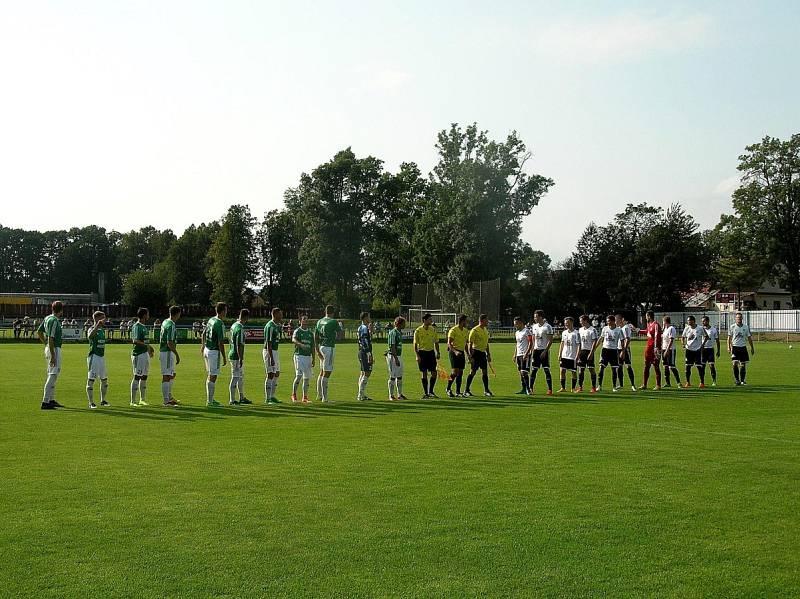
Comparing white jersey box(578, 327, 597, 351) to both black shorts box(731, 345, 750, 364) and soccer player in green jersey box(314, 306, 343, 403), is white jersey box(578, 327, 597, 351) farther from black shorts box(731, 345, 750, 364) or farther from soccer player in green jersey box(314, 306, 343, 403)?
soccer player in green jersey box(314, 306, 343, 403)

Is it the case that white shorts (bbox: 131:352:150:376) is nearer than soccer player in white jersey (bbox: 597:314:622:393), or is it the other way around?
white shorts (bbox: 131:352:150:376)

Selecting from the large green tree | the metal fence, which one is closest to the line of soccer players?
the metal fence

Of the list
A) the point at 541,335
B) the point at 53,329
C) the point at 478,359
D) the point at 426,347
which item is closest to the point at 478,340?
the point at 478,359

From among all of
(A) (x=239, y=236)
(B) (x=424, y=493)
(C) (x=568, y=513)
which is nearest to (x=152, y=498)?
(B) (x=424, y=493)

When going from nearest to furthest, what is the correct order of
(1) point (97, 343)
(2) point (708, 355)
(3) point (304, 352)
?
(1) point (97, 343)
(3) point (304, 352)
(2) point (708, 355)

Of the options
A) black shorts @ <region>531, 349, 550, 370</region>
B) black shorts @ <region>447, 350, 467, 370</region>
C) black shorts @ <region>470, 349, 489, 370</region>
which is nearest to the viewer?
black shorts @ <region>447, 350, 467, 370</region>

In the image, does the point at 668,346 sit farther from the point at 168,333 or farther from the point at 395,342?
the point at 168,333

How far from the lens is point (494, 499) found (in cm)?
858

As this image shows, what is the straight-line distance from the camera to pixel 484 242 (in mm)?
77000

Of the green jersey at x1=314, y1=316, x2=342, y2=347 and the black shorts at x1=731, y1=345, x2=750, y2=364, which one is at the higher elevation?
the green jersey at x1=314, y1=316, x2=342, y2=347

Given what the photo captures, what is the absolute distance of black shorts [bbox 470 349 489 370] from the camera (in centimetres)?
2082

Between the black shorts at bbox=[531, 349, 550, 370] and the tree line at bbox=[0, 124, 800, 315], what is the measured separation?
5460cm

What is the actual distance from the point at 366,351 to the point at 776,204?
2853 inches

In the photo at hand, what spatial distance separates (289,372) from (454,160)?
53.3 meters
